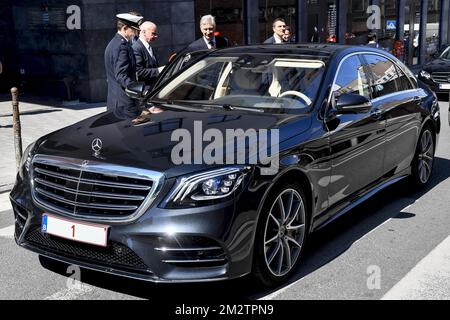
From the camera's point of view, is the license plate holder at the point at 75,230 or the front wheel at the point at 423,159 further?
the front wheel at the point at 423,159

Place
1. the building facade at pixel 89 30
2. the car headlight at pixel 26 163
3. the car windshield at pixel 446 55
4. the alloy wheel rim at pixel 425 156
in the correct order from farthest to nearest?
the car windshield at pixel 446 55, the building facade at pixel 89 30, the alloy wheel rim at pixel 425 156, the car headlight at pixel 26 163

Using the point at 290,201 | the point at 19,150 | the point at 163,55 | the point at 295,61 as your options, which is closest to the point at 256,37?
the point at 163,55

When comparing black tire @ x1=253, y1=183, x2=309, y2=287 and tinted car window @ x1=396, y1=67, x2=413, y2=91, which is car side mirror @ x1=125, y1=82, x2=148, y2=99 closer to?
black tire @ x1=253, y1=183, x2=309, y2=287

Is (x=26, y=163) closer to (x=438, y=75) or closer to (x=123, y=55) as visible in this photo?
(x=123, y=55)

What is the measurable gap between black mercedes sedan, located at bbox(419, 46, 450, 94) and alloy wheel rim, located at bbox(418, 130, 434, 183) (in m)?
8.78

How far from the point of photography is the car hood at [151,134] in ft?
12.1

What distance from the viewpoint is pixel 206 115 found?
454 cm

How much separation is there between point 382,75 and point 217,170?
2860 millimetres

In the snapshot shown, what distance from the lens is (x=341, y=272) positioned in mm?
4426

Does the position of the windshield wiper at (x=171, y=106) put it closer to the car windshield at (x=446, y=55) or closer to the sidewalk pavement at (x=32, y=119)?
the sidewalk pavement at (x=32, y=119)

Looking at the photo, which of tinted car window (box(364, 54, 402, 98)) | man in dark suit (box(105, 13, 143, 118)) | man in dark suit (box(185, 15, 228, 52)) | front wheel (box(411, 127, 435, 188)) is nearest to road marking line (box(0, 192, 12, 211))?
man in dark suit (box(105, 13, 143, 118))

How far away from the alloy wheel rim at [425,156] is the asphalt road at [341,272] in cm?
91

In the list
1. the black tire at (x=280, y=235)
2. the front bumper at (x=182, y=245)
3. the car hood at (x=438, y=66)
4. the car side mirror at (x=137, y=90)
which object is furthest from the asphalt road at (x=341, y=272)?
the car hood at (x=438, y=66)

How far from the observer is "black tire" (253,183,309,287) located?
12.7 ft
